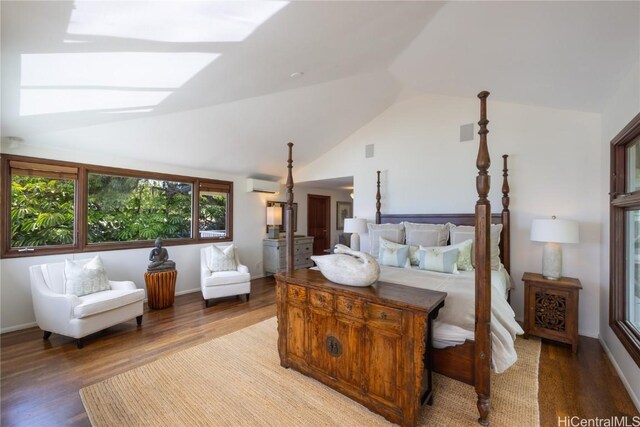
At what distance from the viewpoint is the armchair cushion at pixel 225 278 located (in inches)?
158

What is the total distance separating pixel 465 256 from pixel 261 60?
294 cm

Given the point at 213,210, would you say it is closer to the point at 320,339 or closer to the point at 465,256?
the point at 320,339

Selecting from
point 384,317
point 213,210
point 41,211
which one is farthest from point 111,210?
point 384,317

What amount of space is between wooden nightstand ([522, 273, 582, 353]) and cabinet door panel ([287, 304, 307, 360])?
8.58 feet

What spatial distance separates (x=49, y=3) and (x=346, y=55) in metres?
Answer: 2.13

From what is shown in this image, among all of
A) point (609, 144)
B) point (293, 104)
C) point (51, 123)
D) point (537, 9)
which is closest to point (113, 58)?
point (51, 123)

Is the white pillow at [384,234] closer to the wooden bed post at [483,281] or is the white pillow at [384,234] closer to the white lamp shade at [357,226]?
the white lamp shade at [357,226]

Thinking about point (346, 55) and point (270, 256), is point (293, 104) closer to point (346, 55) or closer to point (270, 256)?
point (346, 55)

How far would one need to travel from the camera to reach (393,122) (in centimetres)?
454

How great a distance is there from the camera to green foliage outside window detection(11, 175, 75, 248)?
10.6 ft

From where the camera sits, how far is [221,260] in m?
4.39

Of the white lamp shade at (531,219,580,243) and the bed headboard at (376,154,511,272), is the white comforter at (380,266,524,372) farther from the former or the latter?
the bed headboard at (376,154,511,272)

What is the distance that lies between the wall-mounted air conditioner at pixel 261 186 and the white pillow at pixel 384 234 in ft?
9.02

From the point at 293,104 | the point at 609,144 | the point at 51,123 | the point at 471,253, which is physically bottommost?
the point at 471,253
